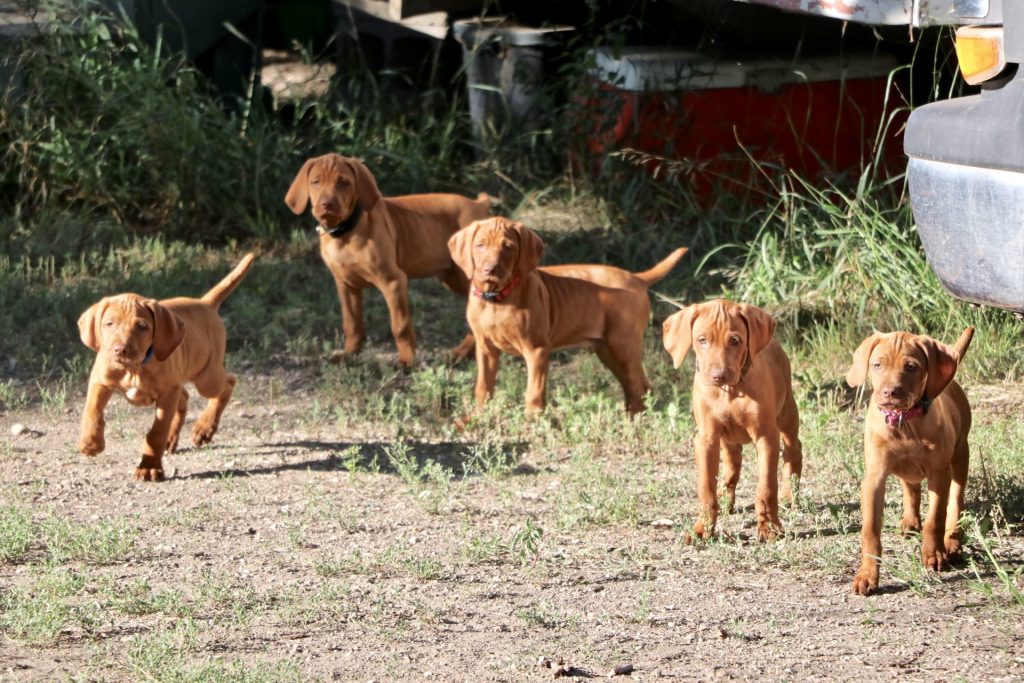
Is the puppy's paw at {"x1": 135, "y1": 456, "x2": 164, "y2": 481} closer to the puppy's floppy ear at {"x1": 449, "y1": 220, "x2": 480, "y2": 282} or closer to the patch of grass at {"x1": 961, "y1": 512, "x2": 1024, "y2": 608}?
the puppy's floppy ear at {"x1": 449, "y1": 220, "x2": 480, "y2": 282}

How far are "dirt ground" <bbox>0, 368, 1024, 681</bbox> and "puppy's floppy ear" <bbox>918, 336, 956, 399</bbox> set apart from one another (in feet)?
2.11

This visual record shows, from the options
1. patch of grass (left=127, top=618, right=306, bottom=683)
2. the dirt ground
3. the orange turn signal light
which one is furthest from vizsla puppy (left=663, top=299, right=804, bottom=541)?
patch of grass (left=127, top=618, right=306, bottom=683)

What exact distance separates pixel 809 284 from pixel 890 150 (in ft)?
5.71

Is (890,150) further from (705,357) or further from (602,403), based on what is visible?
(705,357)

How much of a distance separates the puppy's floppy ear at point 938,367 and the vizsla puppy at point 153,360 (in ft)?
9.31

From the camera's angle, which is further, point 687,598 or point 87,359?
point 87,359

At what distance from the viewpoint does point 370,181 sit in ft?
24.0

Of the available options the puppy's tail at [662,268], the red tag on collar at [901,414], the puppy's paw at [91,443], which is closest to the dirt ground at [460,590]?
the puppy's paw at [91,443]

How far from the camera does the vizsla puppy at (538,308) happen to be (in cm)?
633

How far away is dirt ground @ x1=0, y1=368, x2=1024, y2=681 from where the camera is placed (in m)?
4.09

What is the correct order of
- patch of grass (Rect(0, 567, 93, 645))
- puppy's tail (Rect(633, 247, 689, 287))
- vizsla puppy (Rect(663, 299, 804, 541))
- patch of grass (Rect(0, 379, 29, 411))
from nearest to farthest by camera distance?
patch of grass (Rect(0, 567, 93, 645)) → vizsla puppy (Rect(663, 299, 804, 541)) → puppy's tail (Rect(633, 247, 689, 287)) → patch of grass (Rect(0, 379, 29, 411))

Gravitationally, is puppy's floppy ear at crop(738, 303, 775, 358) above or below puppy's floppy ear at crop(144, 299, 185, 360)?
above

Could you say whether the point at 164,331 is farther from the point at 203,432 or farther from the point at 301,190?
the point at 301,190

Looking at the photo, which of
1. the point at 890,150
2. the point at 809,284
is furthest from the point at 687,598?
the point at 890,150
